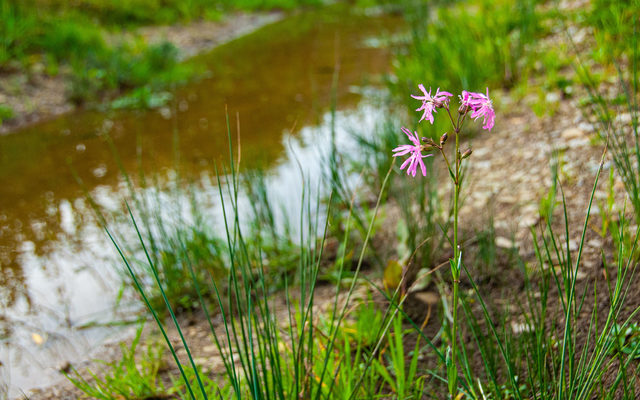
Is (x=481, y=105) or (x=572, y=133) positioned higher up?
(x=481, y=105)

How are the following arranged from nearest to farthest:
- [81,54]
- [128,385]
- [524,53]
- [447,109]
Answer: [447,109], [128,385], [524,53], [81,54]

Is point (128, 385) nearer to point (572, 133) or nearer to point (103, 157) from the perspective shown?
point (572, 133)

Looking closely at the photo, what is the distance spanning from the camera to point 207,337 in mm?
2094

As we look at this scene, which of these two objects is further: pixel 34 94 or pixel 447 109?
pixel 34 94

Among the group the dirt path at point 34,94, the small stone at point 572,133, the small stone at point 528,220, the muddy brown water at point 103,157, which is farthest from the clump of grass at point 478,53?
the dirt path at point 34,94

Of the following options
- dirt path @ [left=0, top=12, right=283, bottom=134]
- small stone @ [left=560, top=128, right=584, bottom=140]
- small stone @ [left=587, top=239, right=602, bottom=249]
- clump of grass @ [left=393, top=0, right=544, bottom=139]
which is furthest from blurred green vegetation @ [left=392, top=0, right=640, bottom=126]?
dirt path @ [left=0, top=12, right=283, bottom=134]

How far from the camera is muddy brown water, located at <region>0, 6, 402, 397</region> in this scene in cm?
228

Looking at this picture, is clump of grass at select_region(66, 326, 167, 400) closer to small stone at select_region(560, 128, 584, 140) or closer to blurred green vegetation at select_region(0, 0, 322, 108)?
small stone at select_region(560, 128, 584, 140)

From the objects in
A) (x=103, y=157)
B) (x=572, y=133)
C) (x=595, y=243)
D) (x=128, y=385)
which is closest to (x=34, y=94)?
(x=103, y=157)

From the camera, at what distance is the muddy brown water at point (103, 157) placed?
2277 mm

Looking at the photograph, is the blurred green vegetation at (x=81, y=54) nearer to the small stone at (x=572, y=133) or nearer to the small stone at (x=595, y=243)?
the small stone at (x=572, y=133)

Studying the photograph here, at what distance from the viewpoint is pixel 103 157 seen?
4.34 m

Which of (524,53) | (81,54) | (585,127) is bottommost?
(585,127)

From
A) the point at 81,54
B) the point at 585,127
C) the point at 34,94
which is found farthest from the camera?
the point at 81,54
